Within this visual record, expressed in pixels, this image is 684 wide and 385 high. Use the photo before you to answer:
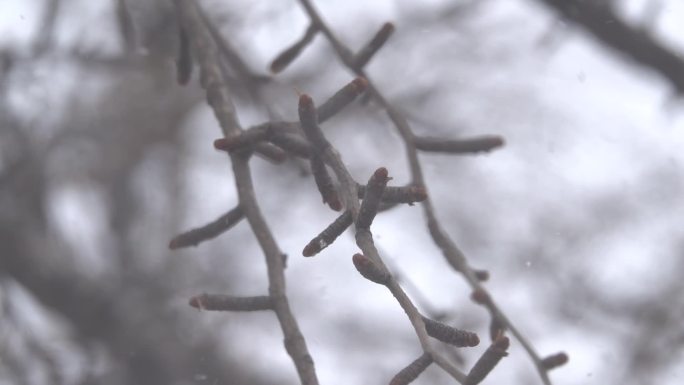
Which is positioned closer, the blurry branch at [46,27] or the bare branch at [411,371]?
the bare branch at [411,371]

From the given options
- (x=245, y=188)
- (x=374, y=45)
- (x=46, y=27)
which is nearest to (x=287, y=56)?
(x=374, y=45)

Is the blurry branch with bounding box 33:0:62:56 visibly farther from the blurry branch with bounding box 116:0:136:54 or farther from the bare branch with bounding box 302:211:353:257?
the bare branch with bounding box 302:211:353:257

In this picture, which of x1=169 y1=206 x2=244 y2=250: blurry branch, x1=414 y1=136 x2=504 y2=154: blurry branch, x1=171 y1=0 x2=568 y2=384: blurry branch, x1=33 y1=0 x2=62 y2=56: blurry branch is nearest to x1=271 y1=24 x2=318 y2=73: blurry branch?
x1=171 y1=0 x2=568 y2=384: blurry branch

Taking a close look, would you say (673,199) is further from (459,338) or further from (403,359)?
(459,338)

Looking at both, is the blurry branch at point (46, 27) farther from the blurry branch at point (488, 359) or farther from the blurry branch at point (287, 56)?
the blurry branch at point (488, 359)

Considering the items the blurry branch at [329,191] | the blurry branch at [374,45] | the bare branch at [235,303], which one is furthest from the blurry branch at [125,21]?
the bare branch at [235,303]

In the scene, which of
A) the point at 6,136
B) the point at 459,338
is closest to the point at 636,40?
the point at 459,338

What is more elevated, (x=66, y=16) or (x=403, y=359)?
(x=66, y=16)

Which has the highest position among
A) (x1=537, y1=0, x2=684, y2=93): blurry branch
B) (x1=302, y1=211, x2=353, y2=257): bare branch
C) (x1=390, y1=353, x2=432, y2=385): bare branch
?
(x1=302, y1=211, x2=353, y2=257): bare branch
